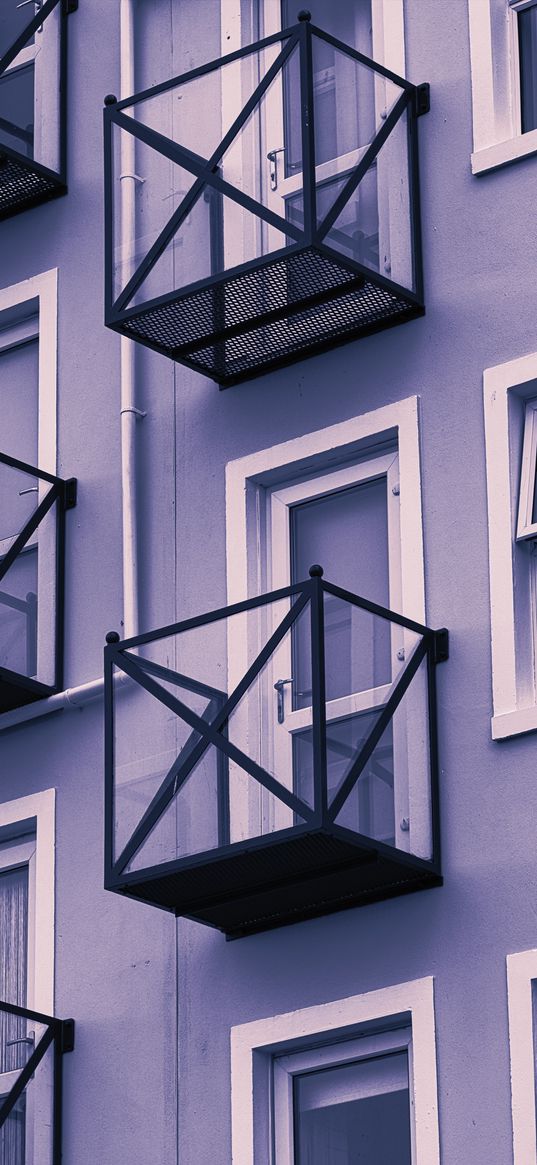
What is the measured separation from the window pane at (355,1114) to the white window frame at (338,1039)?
17cm

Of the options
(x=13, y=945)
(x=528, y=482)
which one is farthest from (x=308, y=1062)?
(x=528, y=482)

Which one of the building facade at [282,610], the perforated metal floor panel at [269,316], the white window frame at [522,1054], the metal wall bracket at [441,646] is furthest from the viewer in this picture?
the perforated metal floor panel at [269,316]

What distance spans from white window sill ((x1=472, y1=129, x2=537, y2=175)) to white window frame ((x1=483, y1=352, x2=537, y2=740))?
1270 mm

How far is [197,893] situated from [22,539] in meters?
3.17

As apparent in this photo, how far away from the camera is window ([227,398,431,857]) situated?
19.4 meters

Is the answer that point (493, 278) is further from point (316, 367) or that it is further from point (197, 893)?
point (197, 893)

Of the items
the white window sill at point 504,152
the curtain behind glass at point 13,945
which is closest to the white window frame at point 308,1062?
the curtain behind glass at point 13,945

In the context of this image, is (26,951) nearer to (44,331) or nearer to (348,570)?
(348,570)

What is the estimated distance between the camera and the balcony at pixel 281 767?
19.3 metres

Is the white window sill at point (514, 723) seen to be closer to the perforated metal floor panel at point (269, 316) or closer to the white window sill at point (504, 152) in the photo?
the perforated metal floor panel at point (269, 316)

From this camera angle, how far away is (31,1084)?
20703mm

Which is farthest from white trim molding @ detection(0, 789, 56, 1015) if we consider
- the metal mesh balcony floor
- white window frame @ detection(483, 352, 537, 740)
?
white window frame @ detection(483, 352, 537, 740)

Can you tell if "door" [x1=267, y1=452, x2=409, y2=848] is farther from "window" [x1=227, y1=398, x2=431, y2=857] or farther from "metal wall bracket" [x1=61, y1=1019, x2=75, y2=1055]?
"metal wall bracket" [x1=61, y1=1019, x2=75, y2=1055]

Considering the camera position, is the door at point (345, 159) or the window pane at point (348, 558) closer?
the window pane at point (348, 558)
